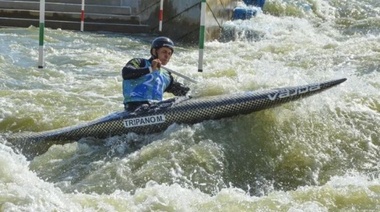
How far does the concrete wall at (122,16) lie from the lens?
15.5 m

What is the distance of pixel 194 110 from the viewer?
24.0 ft

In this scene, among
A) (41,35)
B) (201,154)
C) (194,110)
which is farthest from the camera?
(41,35)

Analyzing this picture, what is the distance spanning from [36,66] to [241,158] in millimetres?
5424

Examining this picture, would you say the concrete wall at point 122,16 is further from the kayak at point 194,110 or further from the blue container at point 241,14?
the kayak at point 194,110

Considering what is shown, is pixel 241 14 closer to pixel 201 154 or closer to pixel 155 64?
pixel 155 64

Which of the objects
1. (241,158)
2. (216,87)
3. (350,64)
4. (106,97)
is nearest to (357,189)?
(241,158)

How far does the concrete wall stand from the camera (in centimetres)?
1546

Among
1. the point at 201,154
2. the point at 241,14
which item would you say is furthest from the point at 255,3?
the point at 201,154

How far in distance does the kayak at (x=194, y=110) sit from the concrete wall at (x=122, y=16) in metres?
7.97

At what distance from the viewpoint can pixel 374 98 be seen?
8.22 metres

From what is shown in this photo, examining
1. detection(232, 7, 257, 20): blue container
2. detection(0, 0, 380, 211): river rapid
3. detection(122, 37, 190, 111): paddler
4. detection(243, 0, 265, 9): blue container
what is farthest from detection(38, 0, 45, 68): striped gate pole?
detection(243, 0, 265, 9): blue container

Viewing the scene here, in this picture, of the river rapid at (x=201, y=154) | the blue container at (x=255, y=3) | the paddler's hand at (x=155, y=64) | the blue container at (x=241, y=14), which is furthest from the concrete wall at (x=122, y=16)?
the paddler's hand at (x=155, y=64)

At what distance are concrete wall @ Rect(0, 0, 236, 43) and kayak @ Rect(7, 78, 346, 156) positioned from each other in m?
7.97

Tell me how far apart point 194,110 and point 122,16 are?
29.9 ft
